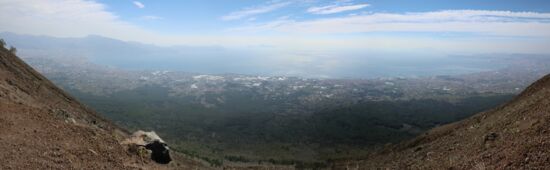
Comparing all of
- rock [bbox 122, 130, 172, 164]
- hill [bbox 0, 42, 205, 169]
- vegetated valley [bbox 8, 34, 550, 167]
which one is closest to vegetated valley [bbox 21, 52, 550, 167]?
vegetated valley [bbox 8, 34, 550, 167]

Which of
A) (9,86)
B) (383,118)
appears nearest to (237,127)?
(383,118)

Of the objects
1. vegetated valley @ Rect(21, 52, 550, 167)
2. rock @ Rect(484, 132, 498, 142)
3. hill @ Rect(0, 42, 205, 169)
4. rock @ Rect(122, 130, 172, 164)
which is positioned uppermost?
rock @ Rect(484, 132, 498, 142)

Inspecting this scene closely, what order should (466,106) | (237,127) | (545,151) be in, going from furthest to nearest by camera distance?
(466,106) → (237,127) → (545,151)

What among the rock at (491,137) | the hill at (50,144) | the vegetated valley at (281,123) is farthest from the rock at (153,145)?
the vegetated valley at (281,123)

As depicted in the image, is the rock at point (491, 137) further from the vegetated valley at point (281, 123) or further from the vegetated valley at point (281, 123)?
the vegetated valley at point (281, 123)

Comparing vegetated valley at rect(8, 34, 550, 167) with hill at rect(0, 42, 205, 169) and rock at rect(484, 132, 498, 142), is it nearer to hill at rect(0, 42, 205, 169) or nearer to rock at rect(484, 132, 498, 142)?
hill at rect(0, 42, 205, 169)

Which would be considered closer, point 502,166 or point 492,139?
point 502,166

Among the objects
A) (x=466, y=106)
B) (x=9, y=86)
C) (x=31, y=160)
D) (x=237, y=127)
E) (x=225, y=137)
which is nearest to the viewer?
(x=31, y=160)

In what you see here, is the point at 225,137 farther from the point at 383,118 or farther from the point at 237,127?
the point at 383,118

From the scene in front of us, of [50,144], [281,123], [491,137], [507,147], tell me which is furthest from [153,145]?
[281,123]

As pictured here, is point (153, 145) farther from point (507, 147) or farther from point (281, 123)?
point (281, 123)

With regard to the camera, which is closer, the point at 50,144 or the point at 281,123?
the point at 50,144
